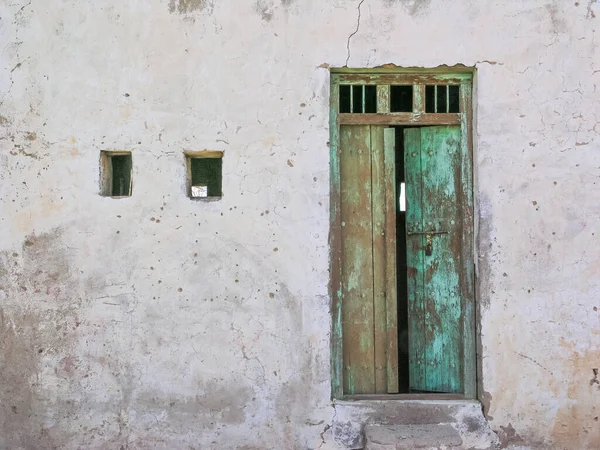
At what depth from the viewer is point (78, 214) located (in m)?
3.54

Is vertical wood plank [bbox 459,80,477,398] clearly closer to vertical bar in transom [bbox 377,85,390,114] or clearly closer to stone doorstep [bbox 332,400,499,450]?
stone doorstep [bbox 332,400,499,450]

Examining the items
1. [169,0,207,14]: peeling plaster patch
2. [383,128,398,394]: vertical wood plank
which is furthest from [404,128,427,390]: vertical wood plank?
[169,0,207,14]: peeling plaster patch

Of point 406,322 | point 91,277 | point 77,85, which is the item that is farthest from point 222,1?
point 406,322

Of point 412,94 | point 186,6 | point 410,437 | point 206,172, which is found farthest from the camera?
point 206,172

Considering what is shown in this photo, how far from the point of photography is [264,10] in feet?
11.6

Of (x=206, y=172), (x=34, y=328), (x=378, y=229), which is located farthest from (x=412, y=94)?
(x=34, y=328)

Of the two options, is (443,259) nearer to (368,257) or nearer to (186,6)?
(368,257)

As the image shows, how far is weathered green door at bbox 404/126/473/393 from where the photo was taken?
3645mm

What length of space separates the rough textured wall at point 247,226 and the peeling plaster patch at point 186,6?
0.01 meters

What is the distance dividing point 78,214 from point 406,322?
92.7 inches

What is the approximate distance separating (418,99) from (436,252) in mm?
1007

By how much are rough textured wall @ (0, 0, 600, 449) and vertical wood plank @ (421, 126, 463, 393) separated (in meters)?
0.20

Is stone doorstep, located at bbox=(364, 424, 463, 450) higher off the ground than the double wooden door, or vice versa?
the double wooden door

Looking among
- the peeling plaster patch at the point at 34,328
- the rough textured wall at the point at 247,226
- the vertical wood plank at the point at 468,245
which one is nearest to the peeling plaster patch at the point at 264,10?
the rough textured wall at the point at 247,226
